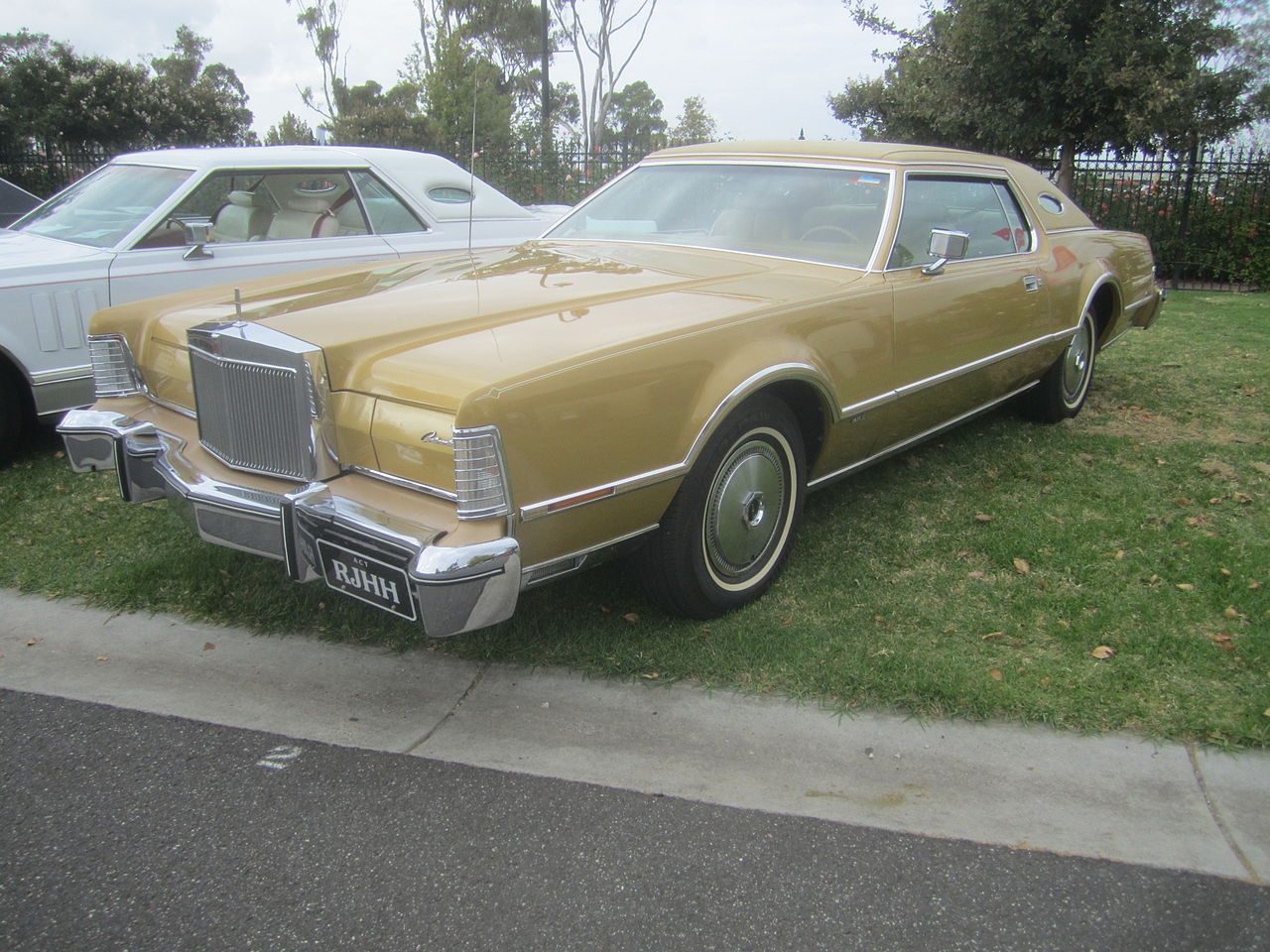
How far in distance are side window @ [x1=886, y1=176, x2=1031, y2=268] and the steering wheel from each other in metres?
0.19

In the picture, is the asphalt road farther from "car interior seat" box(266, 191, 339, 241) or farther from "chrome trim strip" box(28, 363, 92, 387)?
"car interior seat" box(266, 191, 339, 241)

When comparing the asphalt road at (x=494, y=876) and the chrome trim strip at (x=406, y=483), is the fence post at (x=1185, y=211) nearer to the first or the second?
the asphalt road at (x=494, y=876)

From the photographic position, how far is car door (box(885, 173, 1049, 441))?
13.4ft

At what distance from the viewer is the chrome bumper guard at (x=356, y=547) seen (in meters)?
2.50

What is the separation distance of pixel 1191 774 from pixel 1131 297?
13.9ft

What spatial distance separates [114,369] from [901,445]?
10.3 feet

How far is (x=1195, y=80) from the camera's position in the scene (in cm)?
1064

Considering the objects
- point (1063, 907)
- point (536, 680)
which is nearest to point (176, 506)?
point (536, 680)

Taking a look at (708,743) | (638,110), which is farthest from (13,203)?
(638,110)

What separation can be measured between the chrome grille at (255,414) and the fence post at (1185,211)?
12.0 metres

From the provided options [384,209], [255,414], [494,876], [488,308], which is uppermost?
[384,209]

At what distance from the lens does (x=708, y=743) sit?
9.51 ft

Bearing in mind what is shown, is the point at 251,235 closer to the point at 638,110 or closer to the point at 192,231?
the point at 192,231

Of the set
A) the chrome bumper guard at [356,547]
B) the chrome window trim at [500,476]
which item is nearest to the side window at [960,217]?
the chrome window trim at [500,476]
